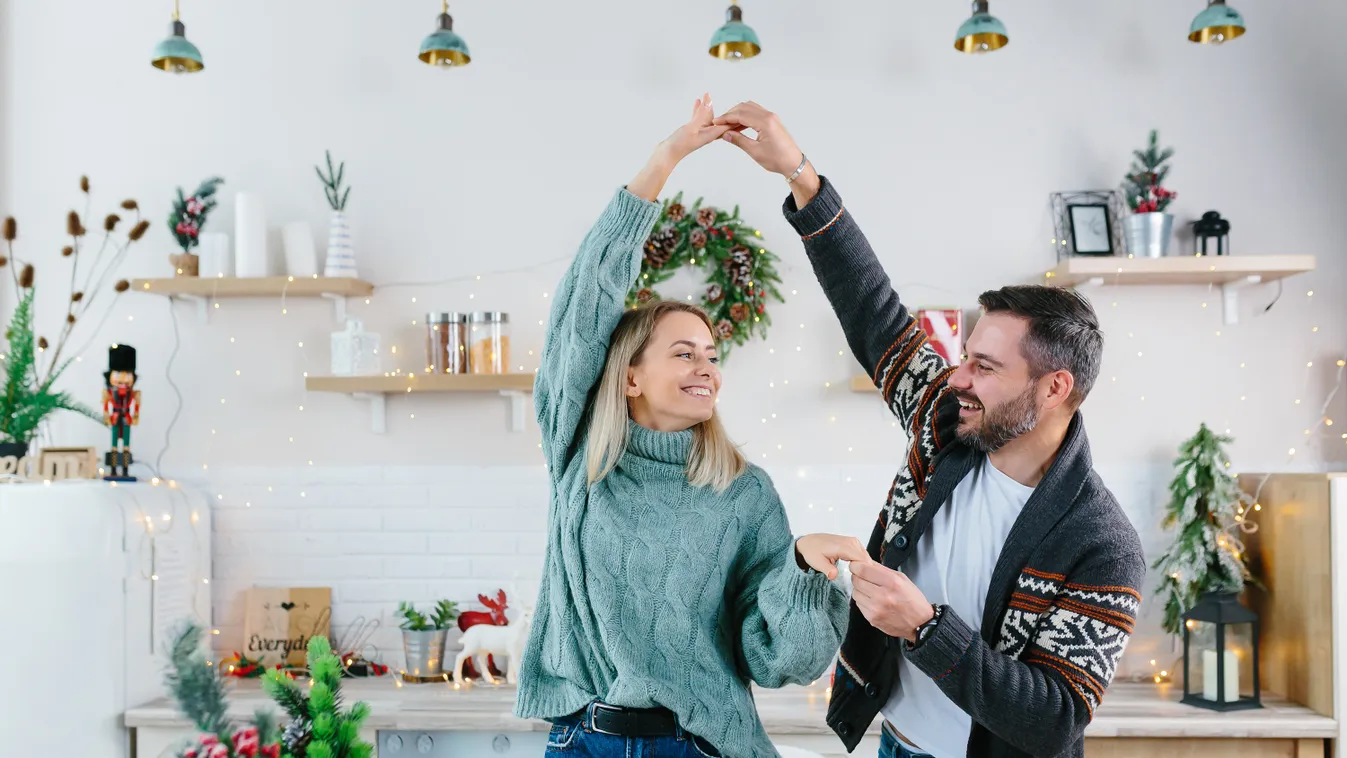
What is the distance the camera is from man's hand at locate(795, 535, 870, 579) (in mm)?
1424

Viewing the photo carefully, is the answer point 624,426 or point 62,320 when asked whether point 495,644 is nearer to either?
point 624,426

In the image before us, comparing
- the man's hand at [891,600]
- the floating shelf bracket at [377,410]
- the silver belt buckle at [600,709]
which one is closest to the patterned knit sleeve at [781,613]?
the man's hand at [891,600]

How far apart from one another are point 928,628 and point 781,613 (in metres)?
0.22

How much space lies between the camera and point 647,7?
10.6ft

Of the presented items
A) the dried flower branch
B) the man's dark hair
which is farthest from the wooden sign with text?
the man's dark hair

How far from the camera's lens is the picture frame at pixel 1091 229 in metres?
3.08

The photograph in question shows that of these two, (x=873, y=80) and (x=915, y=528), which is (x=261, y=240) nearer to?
(x=873, y=80)

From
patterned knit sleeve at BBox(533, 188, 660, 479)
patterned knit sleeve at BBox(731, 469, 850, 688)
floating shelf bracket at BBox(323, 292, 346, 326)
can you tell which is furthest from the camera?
floating shelf bracket at BBox(323, 292, 346, 326)

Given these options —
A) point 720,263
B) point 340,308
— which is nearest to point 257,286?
point 340,308

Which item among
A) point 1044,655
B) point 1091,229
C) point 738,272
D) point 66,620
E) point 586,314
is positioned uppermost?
point 1091,229

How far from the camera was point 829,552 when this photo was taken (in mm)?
1440

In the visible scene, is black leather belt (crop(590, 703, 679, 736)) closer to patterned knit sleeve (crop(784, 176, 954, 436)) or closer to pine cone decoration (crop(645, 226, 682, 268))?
patterned knit sleeve (crop(784, 176, 954, 436))

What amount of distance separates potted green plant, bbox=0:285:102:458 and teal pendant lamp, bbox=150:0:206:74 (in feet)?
2.62

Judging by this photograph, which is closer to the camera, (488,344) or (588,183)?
(488,344)
